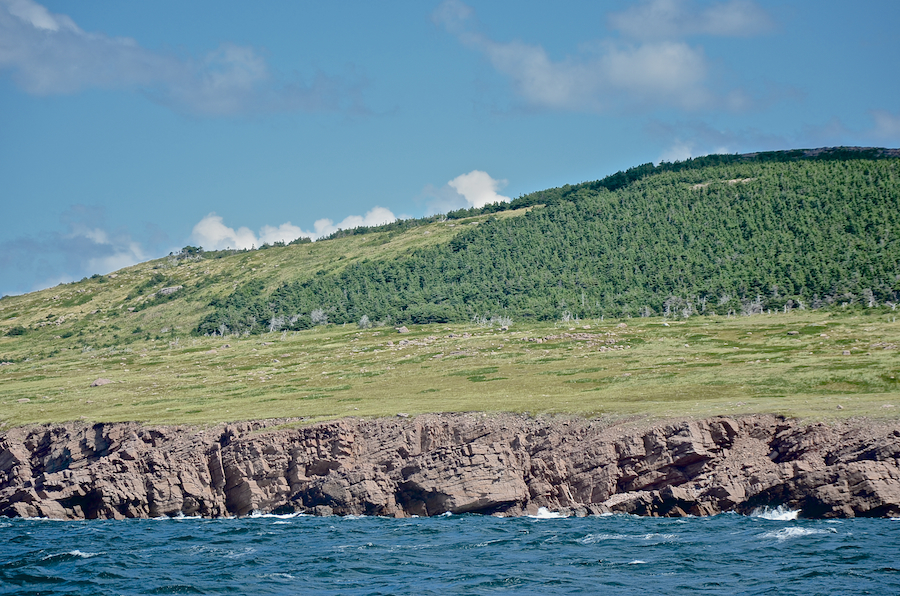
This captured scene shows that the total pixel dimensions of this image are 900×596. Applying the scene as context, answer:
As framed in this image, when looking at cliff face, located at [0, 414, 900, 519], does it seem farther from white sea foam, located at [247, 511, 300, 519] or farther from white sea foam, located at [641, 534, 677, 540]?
white sea foam, located at [641, 534, 677, 540]

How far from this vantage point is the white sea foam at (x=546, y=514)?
5038 cm

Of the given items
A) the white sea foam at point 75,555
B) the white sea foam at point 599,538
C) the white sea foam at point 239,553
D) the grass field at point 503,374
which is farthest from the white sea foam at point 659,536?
the white sea foam at point 75,555

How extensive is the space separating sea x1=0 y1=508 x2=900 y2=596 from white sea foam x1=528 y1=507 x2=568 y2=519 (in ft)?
0.31

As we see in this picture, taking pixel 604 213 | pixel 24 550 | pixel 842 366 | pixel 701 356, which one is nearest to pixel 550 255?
pixel 604 213

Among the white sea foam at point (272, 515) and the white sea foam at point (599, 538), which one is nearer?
the white sea foam at point (599, 538)

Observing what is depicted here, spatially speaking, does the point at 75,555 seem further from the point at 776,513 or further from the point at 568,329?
the point at 568,329

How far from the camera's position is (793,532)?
41.2 meters

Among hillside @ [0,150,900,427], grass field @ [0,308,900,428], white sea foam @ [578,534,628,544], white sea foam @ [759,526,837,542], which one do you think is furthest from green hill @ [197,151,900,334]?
white sea foam @ [578,534,628,544]

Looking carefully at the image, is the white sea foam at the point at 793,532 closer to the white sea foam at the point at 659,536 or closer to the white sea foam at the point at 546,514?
the white sea foam at the point at 659,536

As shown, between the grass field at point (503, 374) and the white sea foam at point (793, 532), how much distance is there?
35.9ft

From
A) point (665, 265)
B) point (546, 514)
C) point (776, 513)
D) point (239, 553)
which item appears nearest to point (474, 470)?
point (546, 514)

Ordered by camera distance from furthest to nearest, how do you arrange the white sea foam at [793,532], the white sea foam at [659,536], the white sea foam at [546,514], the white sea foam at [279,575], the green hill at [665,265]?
the green hill at [665,265] → the white sea foam at [546,514] → the white sea foam at [659,536] → the white sea foam at [793,532] → the white sea foam at [279,575]

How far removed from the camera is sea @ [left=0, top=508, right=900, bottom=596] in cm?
3519

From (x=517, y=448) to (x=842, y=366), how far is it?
→ 32.2 m
